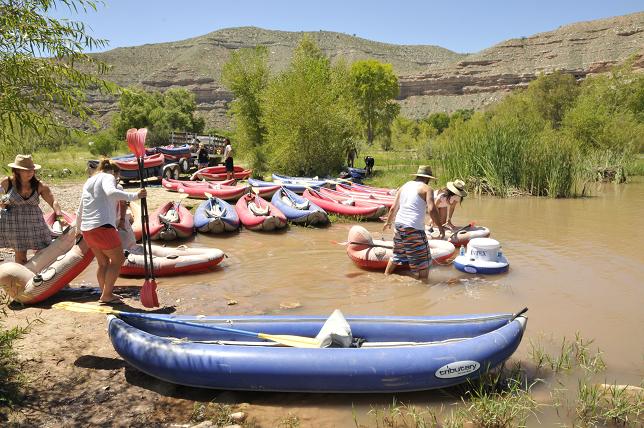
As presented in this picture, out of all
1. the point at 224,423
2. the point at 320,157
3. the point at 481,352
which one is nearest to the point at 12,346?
the point at 224,423

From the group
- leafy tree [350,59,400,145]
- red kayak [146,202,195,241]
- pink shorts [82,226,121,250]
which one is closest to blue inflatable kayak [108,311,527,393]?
pink shorts [82,226,121,250]

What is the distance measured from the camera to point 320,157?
20500 millimetres

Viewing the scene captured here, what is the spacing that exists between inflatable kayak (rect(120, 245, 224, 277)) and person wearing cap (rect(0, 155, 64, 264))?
1.13 m

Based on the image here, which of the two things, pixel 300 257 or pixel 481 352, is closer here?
pixel 481 352

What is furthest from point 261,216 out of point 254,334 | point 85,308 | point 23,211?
point 254,334

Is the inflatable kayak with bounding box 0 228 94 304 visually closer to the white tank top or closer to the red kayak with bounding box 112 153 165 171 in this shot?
the white tank top

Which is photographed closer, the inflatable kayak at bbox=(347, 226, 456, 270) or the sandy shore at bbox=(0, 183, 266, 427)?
the sandy shore at bbox=(0, 183, 266, 427)

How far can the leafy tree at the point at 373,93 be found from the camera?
149 feet

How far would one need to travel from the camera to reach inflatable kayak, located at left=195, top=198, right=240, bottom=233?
999 centimetres

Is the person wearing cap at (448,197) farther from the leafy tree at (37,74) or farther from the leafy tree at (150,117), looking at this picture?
the leafy tree at (150,117)

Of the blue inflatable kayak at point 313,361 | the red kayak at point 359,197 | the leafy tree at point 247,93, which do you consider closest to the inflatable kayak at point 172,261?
the blue inflatable kayak at point 313,361

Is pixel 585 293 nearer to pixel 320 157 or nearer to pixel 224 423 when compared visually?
pixel 224 423

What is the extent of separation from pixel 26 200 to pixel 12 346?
2.20m

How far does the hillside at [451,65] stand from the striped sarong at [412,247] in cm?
7708
